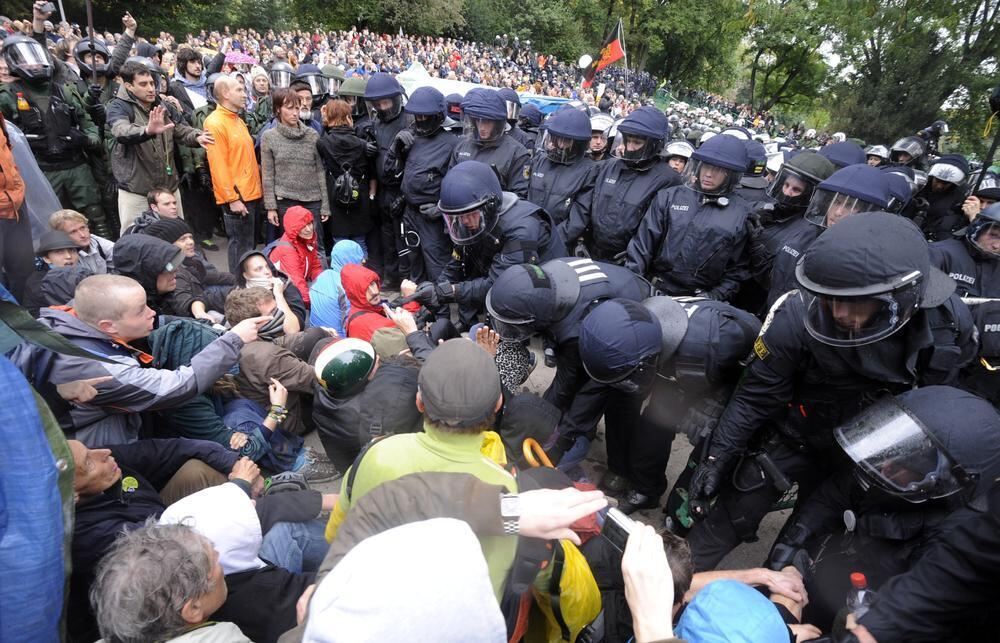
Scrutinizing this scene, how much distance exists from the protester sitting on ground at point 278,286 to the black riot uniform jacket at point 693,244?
2.47 m

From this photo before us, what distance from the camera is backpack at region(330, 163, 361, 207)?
17.2 feet

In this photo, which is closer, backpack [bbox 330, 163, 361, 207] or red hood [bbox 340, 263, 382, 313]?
red hood [bbox 340, 263, 382, 313]

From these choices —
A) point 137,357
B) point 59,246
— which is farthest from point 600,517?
point 59,246

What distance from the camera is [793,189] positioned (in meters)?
4.09

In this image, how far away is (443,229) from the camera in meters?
5.01

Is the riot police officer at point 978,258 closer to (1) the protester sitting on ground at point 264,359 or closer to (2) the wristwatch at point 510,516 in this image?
(2) the wristwatch at point 510,516

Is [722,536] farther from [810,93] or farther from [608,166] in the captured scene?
[810,93]

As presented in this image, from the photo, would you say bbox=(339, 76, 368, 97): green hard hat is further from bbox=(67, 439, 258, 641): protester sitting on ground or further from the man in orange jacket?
bbox=(67, 439, 258, 641): protester sitting on ground

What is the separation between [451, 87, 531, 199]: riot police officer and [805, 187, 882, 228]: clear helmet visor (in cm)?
238

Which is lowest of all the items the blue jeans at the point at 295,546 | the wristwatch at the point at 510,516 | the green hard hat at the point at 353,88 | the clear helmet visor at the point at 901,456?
the blue jeans at the point at 295,546

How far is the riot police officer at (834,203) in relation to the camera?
3414mm

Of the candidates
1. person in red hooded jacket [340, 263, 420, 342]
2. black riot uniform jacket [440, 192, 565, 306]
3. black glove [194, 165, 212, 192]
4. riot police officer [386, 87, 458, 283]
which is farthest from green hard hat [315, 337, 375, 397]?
black glove [194, 165, 212, 192]

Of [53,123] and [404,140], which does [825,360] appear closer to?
[404,140]

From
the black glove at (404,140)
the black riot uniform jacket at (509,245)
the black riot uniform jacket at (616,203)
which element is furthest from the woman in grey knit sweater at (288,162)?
the black riot uniform jacket at (616,203)
